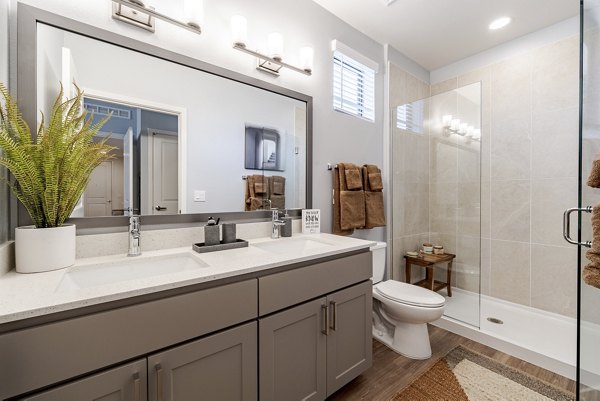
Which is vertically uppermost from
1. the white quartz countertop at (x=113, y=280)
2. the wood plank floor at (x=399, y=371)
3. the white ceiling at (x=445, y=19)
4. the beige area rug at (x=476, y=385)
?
the white ceiling at (x=445, y=19)

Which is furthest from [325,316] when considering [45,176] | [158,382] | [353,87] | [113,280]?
[353,87]

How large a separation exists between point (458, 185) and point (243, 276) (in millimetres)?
2340

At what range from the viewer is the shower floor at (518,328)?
1.77m

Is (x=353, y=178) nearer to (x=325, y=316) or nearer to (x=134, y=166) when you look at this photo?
(x=325, y=316)

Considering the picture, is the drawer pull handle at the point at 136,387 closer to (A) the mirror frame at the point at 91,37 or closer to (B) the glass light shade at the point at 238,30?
(A) the mirror frame at the point at 91,37

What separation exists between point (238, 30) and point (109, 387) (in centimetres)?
171

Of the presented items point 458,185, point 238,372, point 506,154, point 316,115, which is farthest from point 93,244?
point 506,154

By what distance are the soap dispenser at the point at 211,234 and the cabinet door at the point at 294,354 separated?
497mm

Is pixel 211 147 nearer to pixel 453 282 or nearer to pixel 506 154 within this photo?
pixel 453 282

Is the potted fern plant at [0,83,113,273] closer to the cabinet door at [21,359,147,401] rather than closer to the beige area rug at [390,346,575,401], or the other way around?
the cabinet door at [21,359,147,401]

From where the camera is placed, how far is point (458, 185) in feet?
8.30

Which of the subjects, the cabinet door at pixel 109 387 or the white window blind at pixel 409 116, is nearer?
the cabinet door at pixel 109 387

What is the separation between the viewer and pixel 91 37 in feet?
3.88

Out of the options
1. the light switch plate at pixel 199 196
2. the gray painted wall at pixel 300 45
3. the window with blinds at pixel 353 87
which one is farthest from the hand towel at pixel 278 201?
the window with blinds at pixel 353 87
